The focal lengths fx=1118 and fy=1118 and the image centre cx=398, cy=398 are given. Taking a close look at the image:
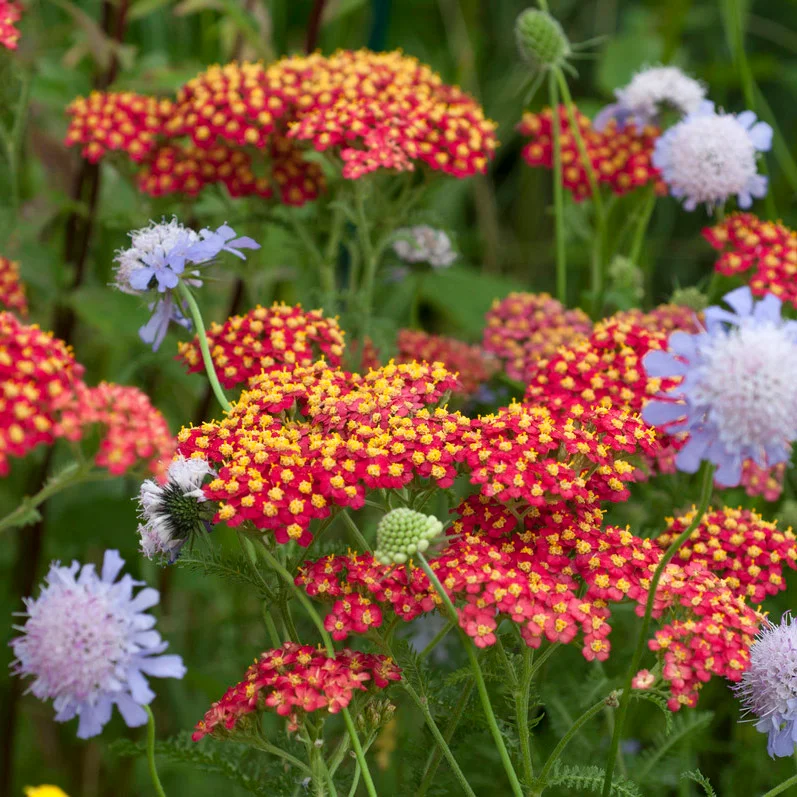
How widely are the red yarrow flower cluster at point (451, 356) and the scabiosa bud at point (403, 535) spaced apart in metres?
0.88

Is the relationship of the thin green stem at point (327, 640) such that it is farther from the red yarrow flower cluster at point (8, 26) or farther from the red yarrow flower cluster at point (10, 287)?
the red yarrow flower cluster at point (8, 26)

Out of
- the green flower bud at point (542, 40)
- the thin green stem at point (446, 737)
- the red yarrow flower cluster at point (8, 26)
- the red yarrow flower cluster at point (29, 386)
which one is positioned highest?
the green flower bud at point (542, 40)

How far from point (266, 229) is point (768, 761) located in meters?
1.59

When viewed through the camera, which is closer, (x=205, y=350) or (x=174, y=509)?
(x=174, y=509)

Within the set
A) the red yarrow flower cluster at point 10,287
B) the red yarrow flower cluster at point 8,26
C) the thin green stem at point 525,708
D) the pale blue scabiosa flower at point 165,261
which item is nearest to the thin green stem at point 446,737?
the thin green stem at point 525,708

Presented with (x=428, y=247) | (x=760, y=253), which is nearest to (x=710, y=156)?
(x=760, y=253)

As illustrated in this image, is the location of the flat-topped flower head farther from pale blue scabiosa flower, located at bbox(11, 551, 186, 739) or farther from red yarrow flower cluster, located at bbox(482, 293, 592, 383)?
pale blue scabiosa flower, located at bbox(11, 551, 186, 739)

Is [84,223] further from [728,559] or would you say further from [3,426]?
[728,559]

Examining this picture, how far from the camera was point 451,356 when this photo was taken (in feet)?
7.39

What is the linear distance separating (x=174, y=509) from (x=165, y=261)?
0.40 metres

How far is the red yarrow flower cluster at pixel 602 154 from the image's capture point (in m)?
2.39

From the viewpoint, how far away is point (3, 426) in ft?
4.96

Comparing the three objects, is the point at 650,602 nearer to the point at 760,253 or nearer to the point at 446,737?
the point at 446,737

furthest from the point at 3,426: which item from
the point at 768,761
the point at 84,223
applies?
the point at 768,761
